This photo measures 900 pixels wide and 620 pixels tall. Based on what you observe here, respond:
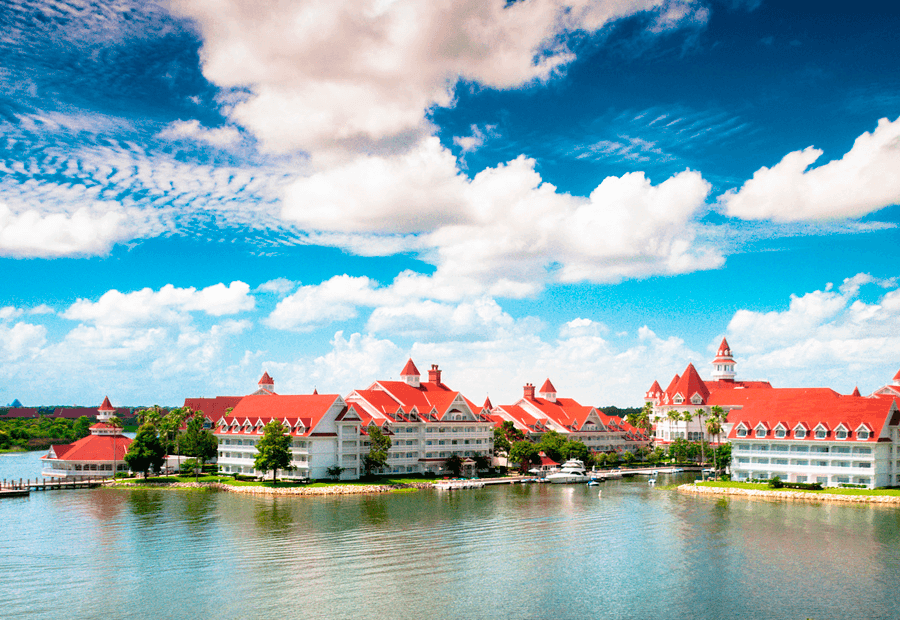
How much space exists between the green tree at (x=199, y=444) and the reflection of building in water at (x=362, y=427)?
6.43 m

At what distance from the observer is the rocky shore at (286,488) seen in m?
80.2

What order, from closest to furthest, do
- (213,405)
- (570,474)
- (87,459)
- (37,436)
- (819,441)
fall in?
(819,441), (87,459), (570,474), (213,405), (37,436)

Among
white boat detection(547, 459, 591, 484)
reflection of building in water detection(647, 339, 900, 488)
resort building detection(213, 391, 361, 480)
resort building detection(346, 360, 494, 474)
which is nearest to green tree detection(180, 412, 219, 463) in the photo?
resort building detection(213, 391, 361, 480)

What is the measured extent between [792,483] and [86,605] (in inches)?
2913

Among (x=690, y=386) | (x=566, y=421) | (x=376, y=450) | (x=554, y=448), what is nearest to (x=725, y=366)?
(x=690, y=386)

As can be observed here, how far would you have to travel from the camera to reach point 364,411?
96000mm

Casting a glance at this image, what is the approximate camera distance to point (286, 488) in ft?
267

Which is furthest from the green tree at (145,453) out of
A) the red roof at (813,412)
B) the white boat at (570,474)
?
the red roof at (813,412)

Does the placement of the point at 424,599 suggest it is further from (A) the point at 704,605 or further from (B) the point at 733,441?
(B) the point at 733,441

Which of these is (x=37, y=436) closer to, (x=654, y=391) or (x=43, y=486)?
(x=43, y=486)

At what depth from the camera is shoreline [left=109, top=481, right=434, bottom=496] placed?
263 ft

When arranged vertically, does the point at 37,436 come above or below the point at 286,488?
below

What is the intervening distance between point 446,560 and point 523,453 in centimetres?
5813

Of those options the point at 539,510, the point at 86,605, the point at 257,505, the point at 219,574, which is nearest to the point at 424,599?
the point at 219,574
